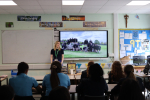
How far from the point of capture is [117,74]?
295cm

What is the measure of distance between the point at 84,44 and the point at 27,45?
223 cm

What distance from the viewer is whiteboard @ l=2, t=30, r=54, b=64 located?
554 cm

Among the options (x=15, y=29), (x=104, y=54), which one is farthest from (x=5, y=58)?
(x=104, y=54)

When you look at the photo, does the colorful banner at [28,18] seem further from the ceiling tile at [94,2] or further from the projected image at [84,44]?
the ceiling tile at [94,2]

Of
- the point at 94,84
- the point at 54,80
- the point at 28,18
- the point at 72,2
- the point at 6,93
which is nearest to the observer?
the point at 6,93

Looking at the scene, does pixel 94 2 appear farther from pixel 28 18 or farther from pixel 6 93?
pixel 6 93

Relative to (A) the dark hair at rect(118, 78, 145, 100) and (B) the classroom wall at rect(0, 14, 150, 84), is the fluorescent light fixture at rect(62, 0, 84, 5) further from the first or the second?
(A) the dark hair at rect(118, 78, 145, 100)

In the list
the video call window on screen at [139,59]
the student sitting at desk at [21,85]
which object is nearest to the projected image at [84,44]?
the video call window on screen at [139,59]

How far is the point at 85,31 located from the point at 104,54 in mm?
1181

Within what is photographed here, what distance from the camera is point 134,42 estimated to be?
5.75 m

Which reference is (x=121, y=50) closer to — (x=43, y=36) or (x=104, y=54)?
(x=104, y=54)

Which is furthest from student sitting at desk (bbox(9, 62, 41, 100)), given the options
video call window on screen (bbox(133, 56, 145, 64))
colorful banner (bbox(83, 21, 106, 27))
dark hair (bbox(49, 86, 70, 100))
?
video call window on screen (bbox(133, 56, 145, 64))

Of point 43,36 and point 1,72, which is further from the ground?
point 43,36

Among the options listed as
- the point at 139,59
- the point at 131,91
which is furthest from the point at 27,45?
the point at 131,91
